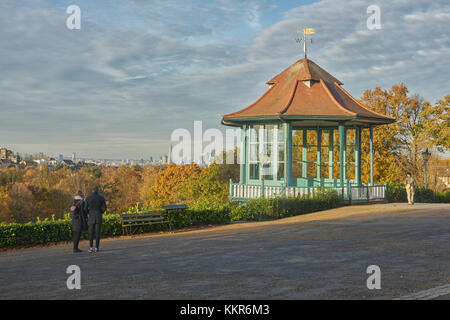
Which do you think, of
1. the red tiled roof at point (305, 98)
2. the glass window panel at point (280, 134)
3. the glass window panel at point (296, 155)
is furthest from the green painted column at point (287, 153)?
the glass window panel at point (296, 155)

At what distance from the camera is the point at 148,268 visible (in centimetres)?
972

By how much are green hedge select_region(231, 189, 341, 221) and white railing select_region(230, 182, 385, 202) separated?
2.88 ft

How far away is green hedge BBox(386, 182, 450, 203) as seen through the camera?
88.1 feet

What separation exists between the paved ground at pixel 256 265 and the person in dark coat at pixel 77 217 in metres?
0.58

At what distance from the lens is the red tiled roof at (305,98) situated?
79.0ft

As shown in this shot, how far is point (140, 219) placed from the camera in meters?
17.3

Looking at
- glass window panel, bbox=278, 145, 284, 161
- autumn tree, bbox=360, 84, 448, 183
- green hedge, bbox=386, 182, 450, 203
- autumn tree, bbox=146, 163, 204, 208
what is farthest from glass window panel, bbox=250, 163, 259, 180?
autumn tree, bbox=146, 163, 204, 208

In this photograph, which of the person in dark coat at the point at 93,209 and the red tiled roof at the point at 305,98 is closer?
the person in dark coat at the point at 93,209

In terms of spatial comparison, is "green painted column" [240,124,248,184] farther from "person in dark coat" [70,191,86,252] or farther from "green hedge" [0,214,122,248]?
"person in dark coat" [70,191,86,252]

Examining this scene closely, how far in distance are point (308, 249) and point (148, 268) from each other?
423cm

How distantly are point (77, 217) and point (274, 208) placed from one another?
32.7 feet

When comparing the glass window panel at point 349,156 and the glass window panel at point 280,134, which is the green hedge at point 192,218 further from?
the glass window panel at point 349,156
